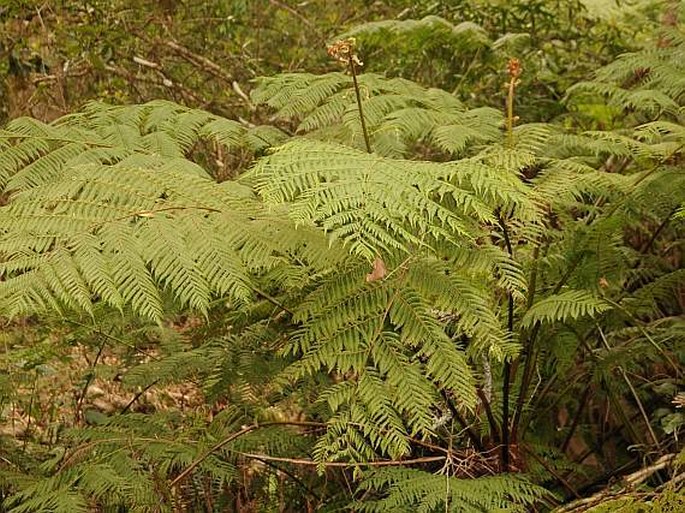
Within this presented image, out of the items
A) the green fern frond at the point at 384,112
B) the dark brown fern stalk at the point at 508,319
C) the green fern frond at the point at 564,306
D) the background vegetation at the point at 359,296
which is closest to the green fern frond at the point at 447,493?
the background vegetation at the point at 359,296

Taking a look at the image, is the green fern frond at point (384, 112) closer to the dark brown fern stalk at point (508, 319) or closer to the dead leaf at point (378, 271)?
the dark brown fern stalk at point (508, 319)

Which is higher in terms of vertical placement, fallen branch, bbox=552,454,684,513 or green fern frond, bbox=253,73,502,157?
green fern frond, bbox=253,73,502,157

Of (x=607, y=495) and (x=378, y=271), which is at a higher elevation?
(x=378, y=271)

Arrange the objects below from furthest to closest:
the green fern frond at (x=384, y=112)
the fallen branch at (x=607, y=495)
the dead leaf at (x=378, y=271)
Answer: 1. the green fern frond at (x=384, y=112)
2. the dead leaf at (x=378, y=271)
3. the fallen branch at (x=607, y=495)

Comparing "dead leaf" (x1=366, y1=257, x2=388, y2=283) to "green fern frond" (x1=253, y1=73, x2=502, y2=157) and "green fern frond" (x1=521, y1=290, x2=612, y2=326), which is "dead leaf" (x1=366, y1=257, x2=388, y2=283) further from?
"green fern frond" (x1=253, y1=73, x2=502, y2=157)

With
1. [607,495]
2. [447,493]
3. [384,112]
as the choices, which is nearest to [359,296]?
[447,493]

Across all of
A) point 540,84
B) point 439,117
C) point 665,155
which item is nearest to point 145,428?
point 439,117

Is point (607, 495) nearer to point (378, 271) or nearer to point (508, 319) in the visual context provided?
point (508, 319)

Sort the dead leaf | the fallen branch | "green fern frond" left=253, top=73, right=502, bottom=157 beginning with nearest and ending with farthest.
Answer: the fallen branch
the dead leaf
"green fern frond" left=253, top=73, right=502, bottom=157

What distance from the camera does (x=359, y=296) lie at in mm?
1729

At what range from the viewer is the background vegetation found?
5.30 feet

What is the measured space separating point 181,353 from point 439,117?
960 millimetres

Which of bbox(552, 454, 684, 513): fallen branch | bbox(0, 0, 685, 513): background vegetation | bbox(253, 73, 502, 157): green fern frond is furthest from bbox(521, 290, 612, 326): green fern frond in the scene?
bbox(253, 73, 502, 157): green fern frond

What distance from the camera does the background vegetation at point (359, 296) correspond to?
1614mm
